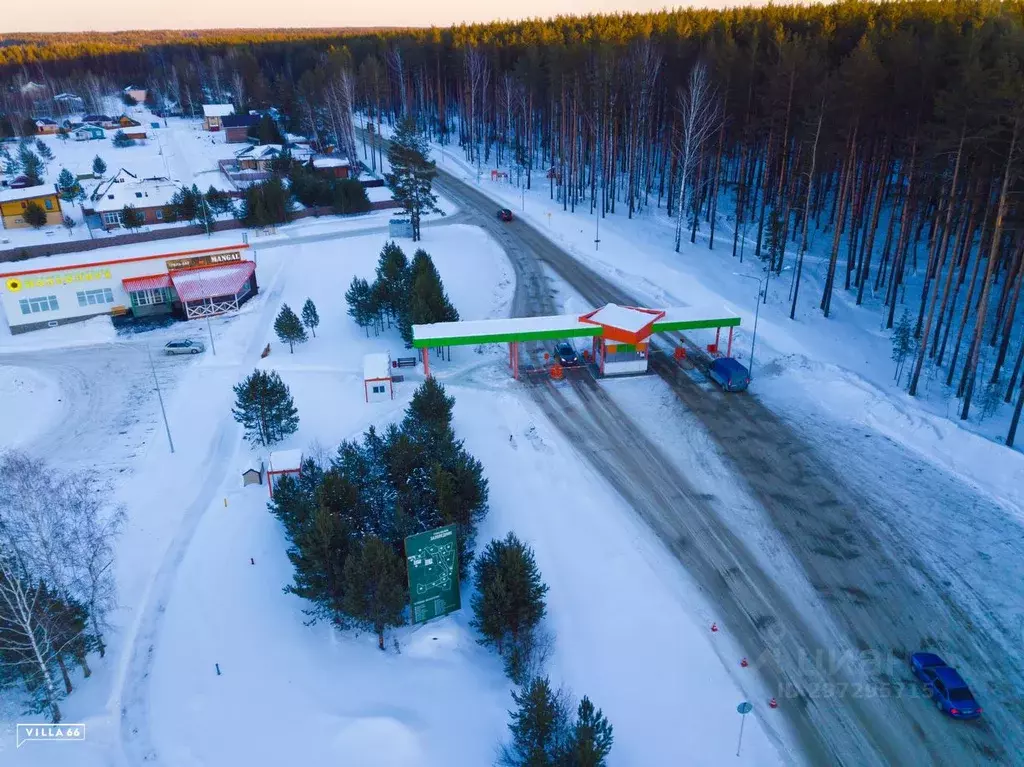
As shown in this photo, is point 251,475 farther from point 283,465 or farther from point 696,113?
point 696,113

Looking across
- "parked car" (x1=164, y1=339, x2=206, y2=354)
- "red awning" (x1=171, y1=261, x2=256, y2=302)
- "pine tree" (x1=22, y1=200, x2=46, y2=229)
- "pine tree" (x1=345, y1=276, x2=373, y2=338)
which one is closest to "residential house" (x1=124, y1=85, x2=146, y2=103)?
"pine tree" (x1=22, y1=200, x2=46, y2=229)

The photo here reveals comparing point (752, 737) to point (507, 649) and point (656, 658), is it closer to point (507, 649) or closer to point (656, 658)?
point (656, 658)

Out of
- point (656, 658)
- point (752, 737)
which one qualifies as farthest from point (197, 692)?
point (752, 737)

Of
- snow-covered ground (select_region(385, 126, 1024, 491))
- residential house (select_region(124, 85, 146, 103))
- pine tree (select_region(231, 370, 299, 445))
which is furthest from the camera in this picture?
residential house (select_region(124, 85, 146, 103))

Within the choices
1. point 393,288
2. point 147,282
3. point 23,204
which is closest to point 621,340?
point 393,288

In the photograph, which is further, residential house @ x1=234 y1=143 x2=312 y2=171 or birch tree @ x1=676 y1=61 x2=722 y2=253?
residential house @ x1=234 y1=143 x2=312 y2=171

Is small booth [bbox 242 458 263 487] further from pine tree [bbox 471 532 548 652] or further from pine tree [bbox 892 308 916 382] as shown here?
pine tree [bbox 892 308 916 382]
